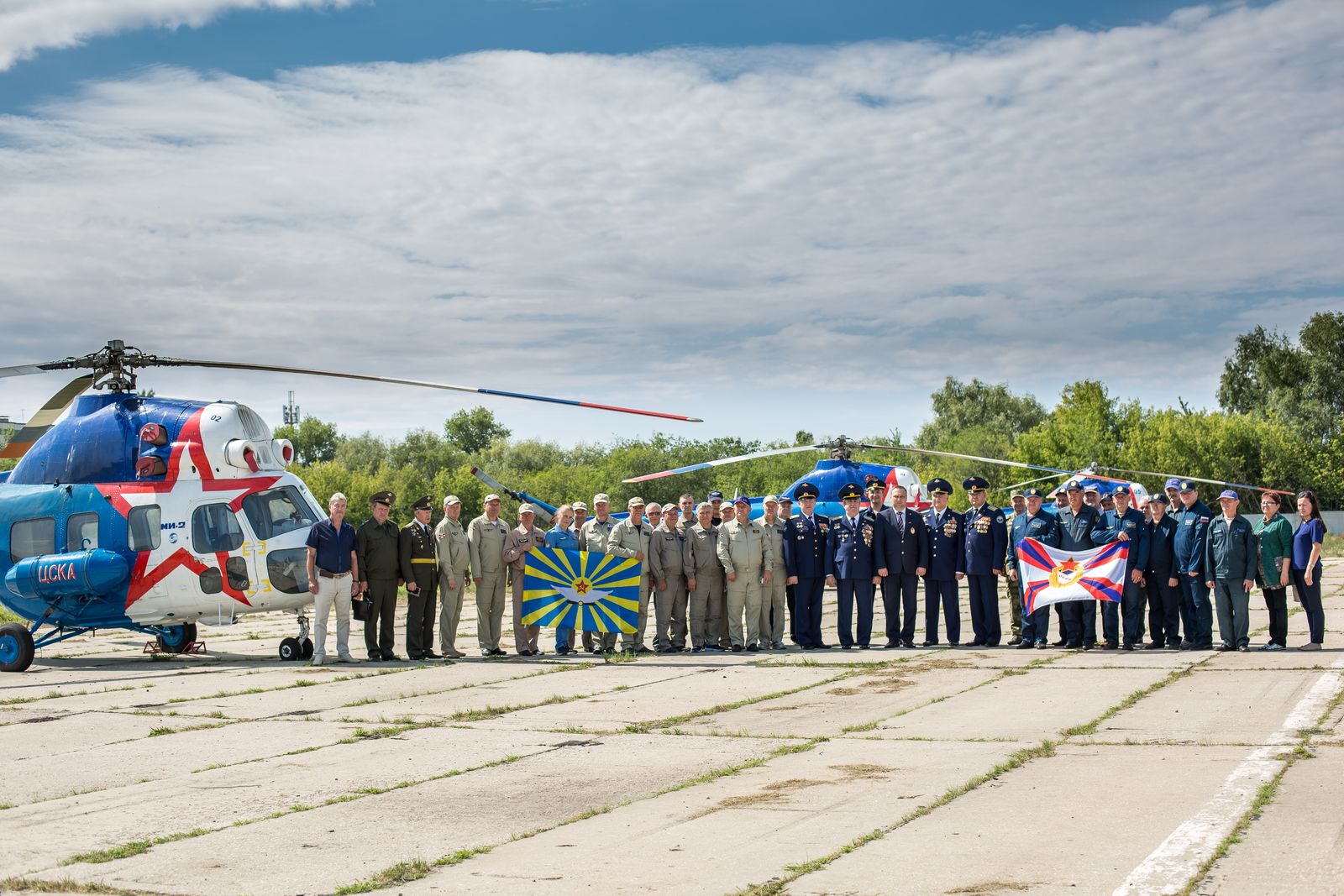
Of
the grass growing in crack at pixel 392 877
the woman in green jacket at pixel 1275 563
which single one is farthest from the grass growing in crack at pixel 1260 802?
the woman in green jacket at pixel 1275 563

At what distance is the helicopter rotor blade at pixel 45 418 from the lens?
1666cm

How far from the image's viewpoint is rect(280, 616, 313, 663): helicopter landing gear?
15.4 m

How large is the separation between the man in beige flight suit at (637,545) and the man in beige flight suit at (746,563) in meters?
0.93

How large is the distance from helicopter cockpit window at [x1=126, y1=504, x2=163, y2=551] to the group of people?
7.57ft

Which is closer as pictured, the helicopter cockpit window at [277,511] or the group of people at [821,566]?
the group of people at [821,566]

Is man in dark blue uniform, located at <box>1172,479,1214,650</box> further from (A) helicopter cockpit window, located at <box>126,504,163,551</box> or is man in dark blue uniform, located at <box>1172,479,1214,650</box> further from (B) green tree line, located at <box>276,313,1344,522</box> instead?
(B) green tree line, located at <box>276,313,1344,522</box>

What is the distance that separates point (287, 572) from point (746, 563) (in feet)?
18.0

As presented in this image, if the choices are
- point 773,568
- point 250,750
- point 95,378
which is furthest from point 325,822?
point 95,378

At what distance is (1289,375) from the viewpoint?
237 feet

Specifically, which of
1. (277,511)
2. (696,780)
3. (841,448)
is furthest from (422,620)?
(841,448)

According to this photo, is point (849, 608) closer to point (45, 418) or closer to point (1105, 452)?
point (45, 418)

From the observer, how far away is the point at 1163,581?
14.9m

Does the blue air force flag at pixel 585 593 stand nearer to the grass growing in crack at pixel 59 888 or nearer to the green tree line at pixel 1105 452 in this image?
the grass growing in crack at pixel 59 888

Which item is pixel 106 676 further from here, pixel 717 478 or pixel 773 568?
pixel 717 478
